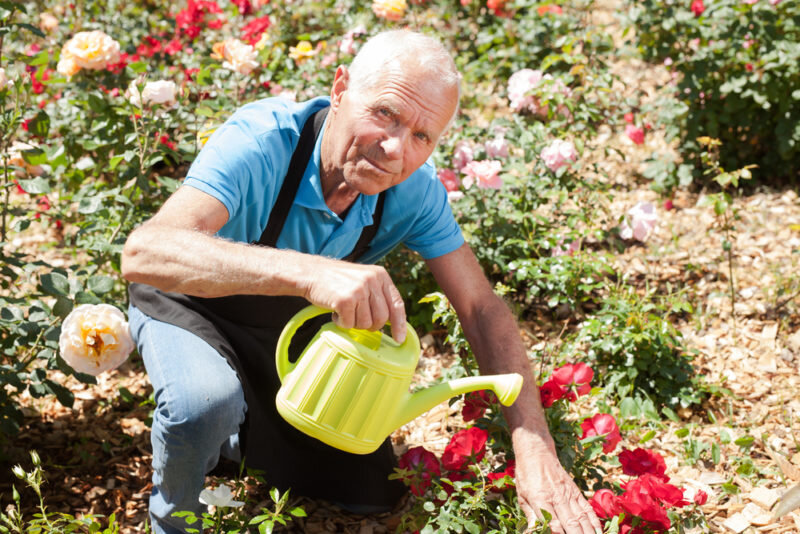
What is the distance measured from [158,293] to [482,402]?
94cm

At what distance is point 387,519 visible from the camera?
2.27 metres

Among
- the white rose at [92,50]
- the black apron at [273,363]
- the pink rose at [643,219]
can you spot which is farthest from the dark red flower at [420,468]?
the white rose at [92,50]

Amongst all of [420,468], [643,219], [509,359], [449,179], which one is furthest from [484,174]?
[420,468]

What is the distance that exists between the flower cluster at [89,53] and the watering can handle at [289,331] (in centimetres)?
169

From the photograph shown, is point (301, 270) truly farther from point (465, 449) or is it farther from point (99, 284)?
point (99, 284)

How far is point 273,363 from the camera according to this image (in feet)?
6.98

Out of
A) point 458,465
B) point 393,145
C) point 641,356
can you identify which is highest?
point 393,145

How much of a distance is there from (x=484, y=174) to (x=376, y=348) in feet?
4.83

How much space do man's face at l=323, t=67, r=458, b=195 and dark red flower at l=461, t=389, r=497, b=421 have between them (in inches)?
24.4

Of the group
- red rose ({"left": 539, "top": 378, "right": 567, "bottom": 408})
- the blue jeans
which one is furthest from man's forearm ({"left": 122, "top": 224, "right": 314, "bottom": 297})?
red rose ({"left": 539, "top": 378, "right": 567, "bottom": 408})

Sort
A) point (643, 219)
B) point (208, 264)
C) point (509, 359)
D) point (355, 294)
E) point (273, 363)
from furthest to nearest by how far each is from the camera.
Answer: point (643, 219) → point (273, 363) → point (509, 359) → point (208, 264) → point (355, 294)

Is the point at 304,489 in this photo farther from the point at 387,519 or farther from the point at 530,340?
the point at 530,340

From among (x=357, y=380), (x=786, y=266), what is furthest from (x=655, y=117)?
(x=357, y=380)

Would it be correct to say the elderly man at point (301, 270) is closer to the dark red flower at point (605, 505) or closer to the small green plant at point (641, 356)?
the dark red flower at point (605, 505)
